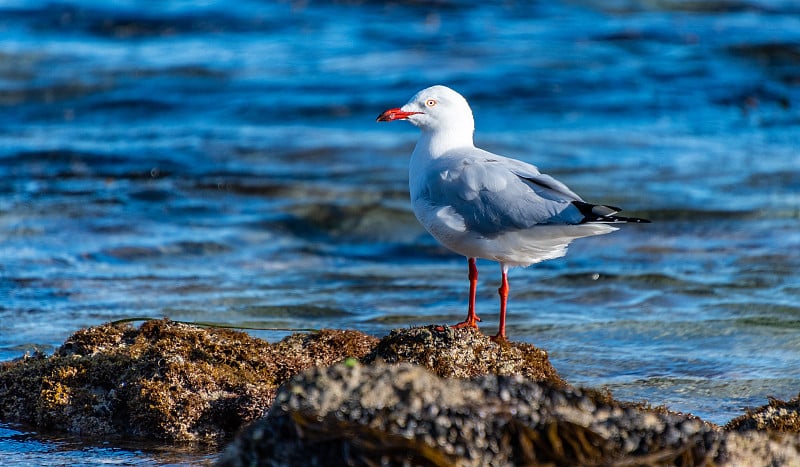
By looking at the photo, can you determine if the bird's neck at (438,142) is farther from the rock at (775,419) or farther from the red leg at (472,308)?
the rock at (775,419)

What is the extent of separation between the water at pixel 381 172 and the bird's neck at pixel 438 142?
4.75ft

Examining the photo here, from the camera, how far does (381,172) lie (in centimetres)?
1266

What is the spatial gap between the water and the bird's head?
5.01ft

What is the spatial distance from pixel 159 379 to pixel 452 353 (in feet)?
4.30

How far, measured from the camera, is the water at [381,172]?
7.31 m

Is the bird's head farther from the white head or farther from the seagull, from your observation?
the seagull

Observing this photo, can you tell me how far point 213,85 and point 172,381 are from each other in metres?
12.4

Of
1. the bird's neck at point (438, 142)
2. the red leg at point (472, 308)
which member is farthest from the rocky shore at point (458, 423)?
the bird's neck at point (438, 142)

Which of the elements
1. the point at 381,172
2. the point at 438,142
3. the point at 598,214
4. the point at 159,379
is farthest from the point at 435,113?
the point at 381,172

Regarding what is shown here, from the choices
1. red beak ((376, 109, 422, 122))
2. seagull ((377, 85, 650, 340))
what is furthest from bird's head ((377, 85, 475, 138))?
seagull ((377, 85, 650, 340))

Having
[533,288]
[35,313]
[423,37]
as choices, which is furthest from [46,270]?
[423,37]

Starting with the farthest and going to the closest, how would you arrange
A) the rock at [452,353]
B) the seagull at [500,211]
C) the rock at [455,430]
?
the seagull at [500,211] → the rock at [452,353] → the rock at [455,430]

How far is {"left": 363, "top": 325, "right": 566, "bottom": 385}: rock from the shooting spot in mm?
4527

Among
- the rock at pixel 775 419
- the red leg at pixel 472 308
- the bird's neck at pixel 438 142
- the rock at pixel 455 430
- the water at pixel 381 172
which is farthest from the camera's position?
the water at pixel 381 172
